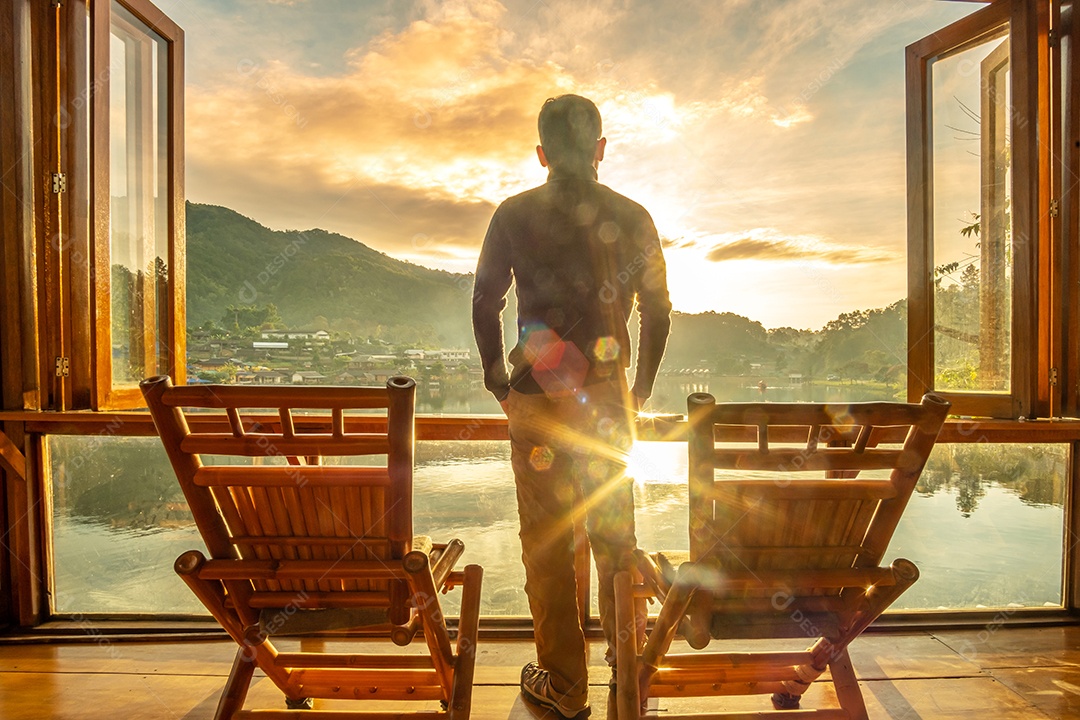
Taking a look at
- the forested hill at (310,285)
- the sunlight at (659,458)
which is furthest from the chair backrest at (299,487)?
the forested hill at (310,285)

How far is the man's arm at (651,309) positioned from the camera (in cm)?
170

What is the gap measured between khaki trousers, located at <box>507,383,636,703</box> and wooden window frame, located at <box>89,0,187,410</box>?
76.8 inches

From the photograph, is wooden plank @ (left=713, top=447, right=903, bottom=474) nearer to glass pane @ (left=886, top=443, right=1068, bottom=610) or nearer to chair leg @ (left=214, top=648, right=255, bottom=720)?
chair leg @ (left=214, top=648, right=255, bottom=720)

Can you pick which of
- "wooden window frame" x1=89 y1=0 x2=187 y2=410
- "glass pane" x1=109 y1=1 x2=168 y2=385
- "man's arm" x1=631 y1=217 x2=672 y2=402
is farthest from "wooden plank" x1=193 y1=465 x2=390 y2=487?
"glass pane" x1=109 y1=1 x2=168 y2=385

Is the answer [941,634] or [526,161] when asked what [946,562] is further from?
[526,161]

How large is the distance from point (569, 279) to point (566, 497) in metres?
0.64

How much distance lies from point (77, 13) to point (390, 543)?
8.96ft

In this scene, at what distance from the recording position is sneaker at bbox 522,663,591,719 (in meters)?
1.71

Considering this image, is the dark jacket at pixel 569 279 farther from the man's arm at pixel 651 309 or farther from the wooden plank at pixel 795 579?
the wooden plank at pixel 795 579

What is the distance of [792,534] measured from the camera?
1.30 metres

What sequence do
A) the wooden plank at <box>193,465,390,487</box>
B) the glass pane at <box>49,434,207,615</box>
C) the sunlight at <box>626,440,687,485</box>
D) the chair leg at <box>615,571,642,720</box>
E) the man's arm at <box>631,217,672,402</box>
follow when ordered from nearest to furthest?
1. the wooden plank at <box>193,465,390,487</box>
2. the chair leg at <box>615,571,642,720</box>
3. the man's arm at <box>631,217,672,402</box>
4. the sunlight at <box>626,440,687,485</box>
5. the glass pane at <box>49,434,207,615</box>

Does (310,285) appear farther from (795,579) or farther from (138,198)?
(795,579)

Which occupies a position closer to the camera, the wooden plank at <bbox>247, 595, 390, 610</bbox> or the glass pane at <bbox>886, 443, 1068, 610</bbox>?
the wooden plank at <bbox>247, 595, 390, 610</bbox>

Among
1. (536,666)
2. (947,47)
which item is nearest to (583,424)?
(536,666)
